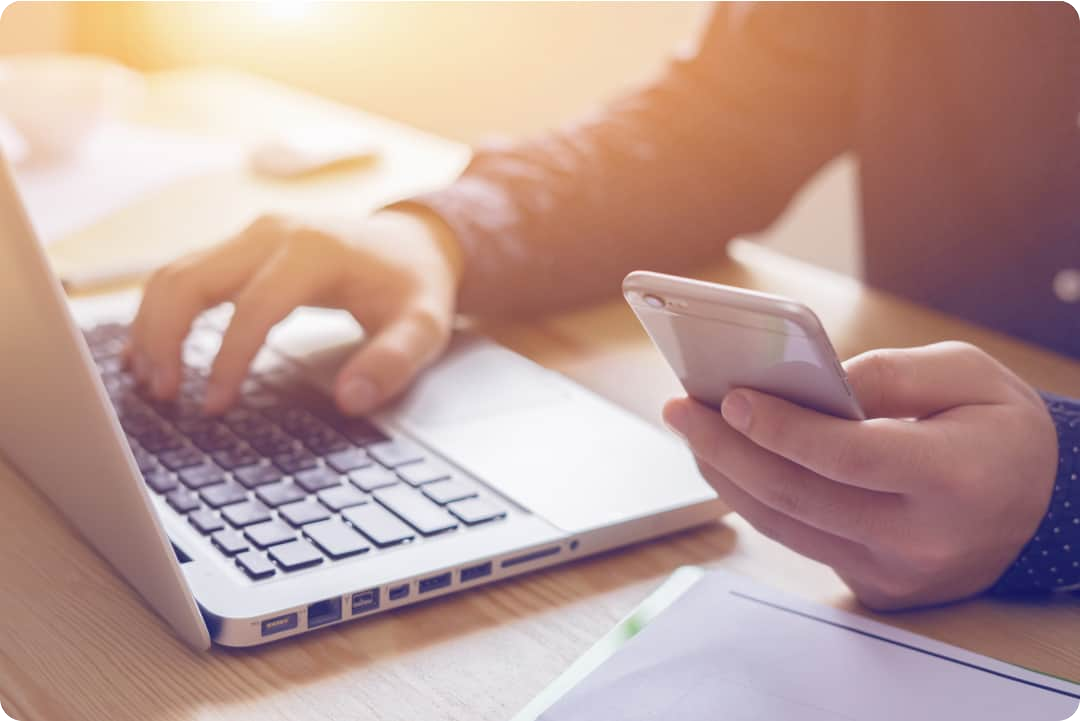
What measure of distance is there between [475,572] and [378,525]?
50 millimetres

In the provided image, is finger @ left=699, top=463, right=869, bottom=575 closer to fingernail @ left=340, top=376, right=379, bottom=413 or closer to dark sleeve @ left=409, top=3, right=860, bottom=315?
fingernail @ left=340, top=376, right=379, bottom=413

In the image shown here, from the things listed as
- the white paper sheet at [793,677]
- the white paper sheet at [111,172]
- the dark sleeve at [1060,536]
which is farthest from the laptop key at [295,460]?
the white paper sheet at [111,172]

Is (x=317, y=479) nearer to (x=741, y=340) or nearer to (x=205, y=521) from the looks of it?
(x=205, y=521)

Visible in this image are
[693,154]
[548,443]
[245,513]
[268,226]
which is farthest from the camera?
[693,154]

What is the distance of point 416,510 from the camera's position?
1.90ft

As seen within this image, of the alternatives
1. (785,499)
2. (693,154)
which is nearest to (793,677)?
(785,499)

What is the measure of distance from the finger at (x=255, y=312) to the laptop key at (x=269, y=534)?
0.16m

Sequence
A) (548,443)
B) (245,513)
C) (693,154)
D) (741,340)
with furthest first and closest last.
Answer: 1. (693,154)
2. (548,443)
3. (245,513)
4. (741,340)

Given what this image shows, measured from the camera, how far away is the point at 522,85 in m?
2.04

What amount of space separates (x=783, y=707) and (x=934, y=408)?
15 centimetres

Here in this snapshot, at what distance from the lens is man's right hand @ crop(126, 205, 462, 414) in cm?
70

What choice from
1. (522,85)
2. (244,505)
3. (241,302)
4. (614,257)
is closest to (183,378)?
(241,302)

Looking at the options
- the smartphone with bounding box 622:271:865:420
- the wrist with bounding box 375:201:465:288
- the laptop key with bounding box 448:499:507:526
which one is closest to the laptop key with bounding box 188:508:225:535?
the laptop key with bounding box 448:499:507:526

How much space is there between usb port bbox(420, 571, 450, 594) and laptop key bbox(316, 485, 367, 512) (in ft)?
0.22
